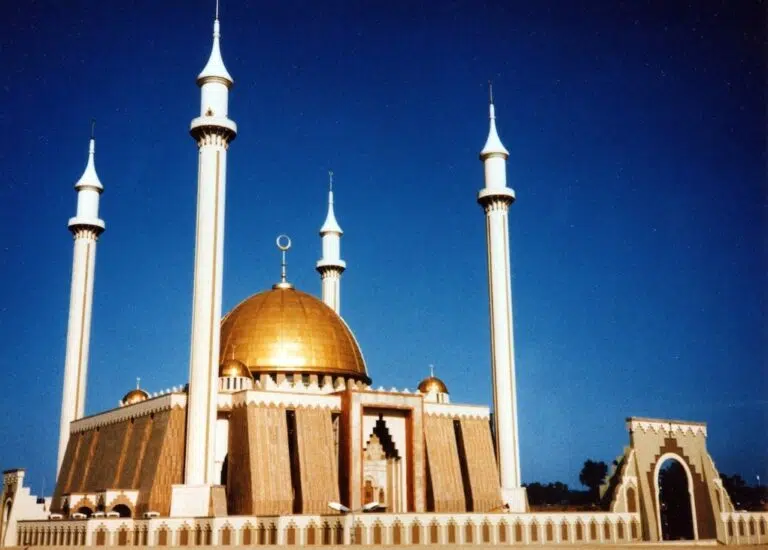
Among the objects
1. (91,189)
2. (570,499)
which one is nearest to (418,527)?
(91,189)

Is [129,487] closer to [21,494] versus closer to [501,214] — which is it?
[21,494]

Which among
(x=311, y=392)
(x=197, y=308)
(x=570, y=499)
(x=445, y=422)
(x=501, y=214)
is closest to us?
(x=197, y=308)

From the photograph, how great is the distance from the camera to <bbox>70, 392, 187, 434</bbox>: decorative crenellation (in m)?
32.1

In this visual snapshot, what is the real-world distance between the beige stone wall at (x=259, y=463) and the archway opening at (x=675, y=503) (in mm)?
15995

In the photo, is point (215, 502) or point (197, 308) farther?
point (197, 308)

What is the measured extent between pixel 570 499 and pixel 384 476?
63.6 m

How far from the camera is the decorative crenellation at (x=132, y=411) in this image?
3206 centimetres

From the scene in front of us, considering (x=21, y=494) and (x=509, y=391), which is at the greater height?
(x=509, y=391)

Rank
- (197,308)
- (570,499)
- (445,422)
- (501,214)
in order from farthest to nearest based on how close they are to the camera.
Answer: (570,499) < (501,214) < (445,422) < (197,308)

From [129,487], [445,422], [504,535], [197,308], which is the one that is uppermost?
[197,308]

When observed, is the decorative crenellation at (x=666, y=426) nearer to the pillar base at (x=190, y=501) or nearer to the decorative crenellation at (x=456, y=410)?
the decorative crenellation at (x=456, y=410)

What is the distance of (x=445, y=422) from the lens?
36344mm

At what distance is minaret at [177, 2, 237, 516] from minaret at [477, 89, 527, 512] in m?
12.4

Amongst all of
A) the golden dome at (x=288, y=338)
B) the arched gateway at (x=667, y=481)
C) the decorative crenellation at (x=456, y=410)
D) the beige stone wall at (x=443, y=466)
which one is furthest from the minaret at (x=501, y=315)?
the golden dome at (x=288, y=338)
